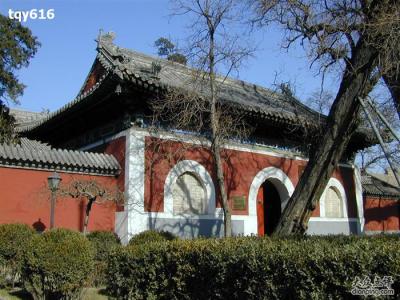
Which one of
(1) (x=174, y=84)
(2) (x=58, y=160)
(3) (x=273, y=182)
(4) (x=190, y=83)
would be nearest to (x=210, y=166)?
(1) (x=174, y=84)

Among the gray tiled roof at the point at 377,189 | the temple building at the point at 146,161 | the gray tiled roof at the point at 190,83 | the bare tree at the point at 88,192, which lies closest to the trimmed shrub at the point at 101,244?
the bare tree at the point at 88,192

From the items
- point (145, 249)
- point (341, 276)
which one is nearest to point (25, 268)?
point (145, 249)

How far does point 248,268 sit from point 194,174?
7.78 meters

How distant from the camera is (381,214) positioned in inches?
811

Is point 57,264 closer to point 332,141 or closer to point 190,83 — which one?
point 332,141

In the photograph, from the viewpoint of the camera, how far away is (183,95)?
10438mm

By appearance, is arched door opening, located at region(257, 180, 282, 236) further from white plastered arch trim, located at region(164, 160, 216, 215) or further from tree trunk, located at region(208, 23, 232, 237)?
tree trunk, located at region(208, 23, 232, 237)

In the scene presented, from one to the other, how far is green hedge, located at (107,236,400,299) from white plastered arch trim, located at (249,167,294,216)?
24.7ft

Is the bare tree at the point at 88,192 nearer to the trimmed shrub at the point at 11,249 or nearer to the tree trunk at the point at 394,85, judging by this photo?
the trimmed shrub at the point at 11,249

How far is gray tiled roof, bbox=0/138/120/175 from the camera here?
10.3 metres

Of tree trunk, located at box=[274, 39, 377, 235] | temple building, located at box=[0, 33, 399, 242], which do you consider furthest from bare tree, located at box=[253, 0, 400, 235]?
temple building, located at box=[0, 33, 399, 242]

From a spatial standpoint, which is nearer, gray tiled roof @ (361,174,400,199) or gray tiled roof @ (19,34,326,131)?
gray tiled roof @ (19,34,326,131)

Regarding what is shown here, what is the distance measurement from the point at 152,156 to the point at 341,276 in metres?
8.07

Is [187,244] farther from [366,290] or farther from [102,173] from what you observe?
[102,173]
